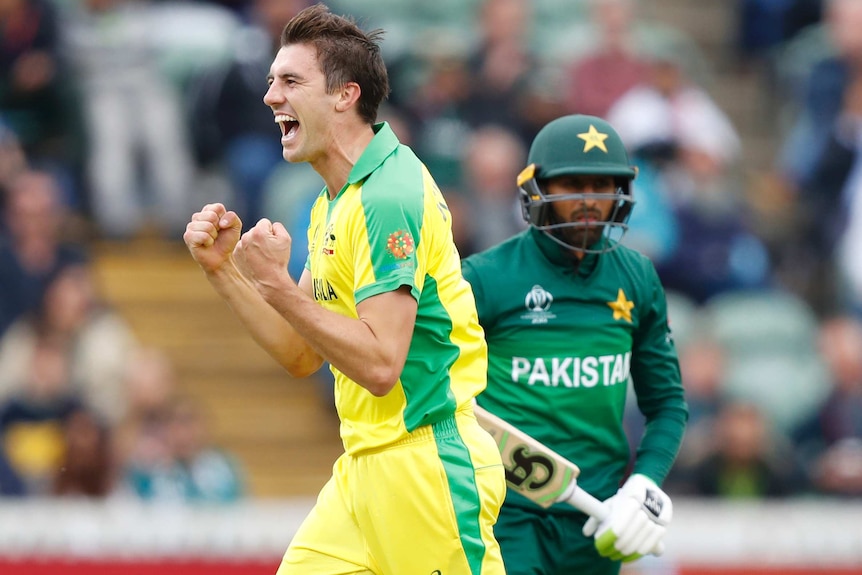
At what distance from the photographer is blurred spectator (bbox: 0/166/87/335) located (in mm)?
9789

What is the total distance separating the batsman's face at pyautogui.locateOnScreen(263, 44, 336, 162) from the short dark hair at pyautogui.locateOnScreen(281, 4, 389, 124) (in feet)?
0.10

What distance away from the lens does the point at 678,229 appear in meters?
11.1

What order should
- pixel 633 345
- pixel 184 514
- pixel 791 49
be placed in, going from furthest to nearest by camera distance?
pixel 791 49 < pixel 184 514 < pixel 633 345

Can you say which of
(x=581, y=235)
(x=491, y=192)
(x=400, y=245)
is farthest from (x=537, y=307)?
(x=491, y=192)

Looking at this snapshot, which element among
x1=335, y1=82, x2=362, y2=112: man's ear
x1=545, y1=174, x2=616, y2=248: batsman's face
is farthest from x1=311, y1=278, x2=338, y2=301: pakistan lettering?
x1=545, y1=174, x2=616, y2=248: batsman's face

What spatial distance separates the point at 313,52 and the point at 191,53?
6974mm

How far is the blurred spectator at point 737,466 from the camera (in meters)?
9.66

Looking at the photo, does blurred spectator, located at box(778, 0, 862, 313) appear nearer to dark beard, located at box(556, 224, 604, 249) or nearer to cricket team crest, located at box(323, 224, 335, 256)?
dark beard, located at box(556, 224, 604, 249)

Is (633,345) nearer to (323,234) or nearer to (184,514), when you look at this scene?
(323,234)

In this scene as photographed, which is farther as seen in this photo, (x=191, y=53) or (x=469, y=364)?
(x=191, y=53)

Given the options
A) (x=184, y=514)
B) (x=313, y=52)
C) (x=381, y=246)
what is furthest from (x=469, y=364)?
(x=184, y=514)

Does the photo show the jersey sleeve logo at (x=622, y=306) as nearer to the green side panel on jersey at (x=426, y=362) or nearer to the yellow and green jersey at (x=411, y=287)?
the yellow and green jersey at (x=411, y=287)

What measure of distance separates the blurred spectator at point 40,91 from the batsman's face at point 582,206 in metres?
5.79

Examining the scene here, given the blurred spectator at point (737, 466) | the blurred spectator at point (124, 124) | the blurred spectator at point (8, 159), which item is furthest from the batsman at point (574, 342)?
the blurred spectator at point (124, 124)
